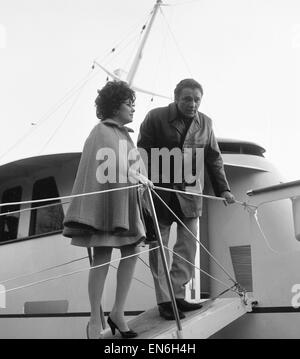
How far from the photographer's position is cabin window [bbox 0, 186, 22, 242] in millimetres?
5875

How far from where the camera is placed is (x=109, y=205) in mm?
2447

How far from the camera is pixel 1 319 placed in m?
5.14

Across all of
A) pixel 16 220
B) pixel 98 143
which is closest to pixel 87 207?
pixel 98 143

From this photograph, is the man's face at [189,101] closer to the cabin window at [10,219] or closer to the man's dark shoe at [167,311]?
the man's dark shoe at [167,311]

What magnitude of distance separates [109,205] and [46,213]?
313cm

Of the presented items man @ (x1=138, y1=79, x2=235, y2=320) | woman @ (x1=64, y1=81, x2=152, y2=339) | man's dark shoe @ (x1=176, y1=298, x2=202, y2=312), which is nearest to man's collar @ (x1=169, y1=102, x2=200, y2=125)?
man @ (x1=138, y1=79, x2=235, y2=320)

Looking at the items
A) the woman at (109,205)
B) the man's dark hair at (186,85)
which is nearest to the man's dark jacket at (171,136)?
the man's dark hair at (186,85)

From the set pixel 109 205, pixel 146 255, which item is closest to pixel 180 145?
pixel 109 205

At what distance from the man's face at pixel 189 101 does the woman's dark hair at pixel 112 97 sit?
1.69ft

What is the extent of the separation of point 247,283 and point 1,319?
9.09 feet

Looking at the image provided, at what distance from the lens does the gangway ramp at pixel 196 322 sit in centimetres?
251

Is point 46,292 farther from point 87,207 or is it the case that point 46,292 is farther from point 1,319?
point 87,207

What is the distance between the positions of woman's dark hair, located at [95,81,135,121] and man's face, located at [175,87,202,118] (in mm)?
516
